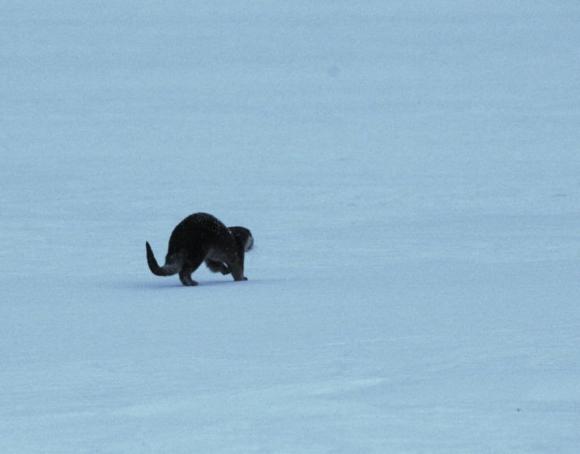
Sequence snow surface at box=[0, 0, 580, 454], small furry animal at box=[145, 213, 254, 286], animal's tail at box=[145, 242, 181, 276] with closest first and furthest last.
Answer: snow surface at box=[0, 0, 580, 454]
animal's tail at box=[145, 242, 181, 276]
small furry animal at box=[145, 213, 254, 286]

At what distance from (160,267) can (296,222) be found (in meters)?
4.79

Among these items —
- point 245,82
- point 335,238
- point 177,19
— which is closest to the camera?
point 335,238

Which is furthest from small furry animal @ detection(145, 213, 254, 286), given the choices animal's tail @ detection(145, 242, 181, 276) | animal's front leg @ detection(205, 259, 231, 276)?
animal's front leg @ detection(205, 259, 231, 276)

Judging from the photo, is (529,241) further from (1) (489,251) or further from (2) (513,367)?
(2) (513,367)

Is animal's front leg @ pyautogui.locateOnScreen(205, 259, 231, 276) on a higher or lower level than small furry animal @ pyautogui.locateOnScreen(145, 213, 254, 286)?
lower

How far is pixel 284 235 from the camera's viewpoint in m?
11.9

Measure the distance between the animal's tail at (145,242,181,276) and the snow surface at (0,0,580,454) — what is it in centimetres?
14

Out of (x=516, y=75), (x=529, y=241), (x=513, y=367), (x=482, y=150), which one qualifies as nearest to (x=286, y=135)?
(x=482, y=150)

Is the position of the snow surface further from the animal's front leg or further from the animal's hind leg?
the animal's front leg

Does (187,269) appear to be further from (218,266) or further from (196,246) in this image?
(218,266)

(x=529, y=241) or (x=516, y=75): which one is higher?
(x=516, y=75)

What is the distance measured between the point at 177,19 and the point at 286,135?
41.9 ft

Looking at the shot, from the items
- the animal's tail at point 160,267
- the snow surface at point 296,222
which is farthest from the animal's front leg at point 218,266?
the animal's tail at point 160,267

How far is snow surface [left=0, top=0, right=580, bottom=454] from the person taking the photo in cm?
432
